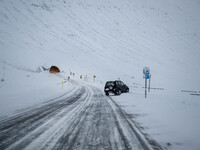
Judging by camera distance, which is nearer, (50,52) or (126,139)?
(126,139)

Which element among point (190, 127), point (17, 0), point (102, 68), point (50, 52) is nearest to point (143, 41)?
point (102, 68)

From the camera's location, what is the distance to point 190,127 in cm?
452

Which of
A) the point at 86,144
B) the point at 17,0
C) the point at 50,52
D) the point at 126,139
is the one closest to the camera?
the point at 86,144

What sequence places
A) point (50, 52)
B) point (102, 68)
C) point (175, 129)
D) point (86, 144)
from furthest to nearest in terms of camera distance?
point (50, 52)
point (102, 68)
point (175, 129)
point (86, 144)

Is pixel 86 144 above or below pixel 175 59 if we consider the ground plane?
below

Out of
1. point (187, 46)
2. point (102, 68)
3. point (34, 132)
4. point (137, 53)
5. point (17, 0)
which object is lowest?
point (34, 132)

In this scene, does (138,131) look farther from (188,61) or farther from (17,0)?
(17,0)

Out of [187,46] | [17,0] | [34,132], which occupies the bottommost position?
[34,132]

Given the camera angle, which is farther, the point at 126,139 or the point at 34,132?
the point at 34,132

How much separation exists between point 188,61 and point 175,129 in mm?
84163

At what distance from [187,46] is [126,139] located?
391 ft

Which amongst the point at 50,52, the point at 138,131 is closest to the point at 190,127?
the point at 138,131

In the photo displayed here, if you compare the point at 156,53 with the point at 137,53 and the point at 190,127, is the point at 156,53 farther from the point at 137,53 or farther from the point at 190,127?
the point at 190,127

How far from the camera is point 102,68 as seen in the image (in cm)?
6078
